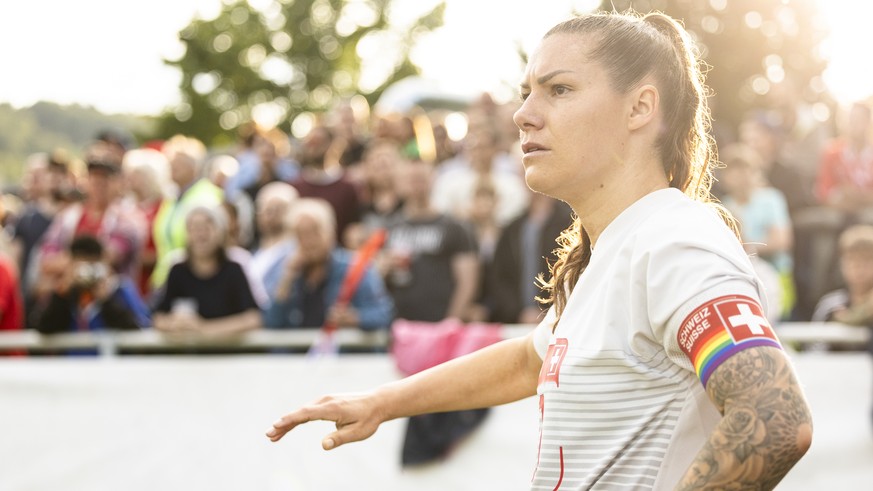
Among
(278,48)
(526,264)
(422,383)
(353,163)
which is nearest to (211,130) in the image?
(278,48)

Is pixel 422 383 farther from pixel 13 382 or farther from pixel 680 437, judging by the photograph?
pixel 13 382

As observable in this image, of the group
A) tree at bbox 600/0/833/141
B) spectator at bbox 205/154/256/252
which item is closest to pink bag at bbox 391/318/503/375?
spectator at bbox 205/154/256/252

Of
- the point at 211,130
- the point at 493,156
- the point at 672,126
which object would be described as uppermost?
the point at 672,126

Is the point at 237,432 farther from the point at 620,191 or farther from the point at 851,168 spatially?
the point at 851,168

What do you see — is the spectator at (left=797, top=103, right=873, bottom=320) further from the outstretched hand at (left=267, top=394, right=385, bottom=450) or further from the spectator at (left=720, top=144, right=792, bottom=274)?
the outstretched hand at (left=267, top=394, right=385, bottom=450)

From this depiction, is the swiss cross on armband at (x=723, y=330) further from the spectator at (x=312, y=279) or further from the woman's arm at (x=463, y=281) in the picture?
the woman's arm at (x=463, y=281)

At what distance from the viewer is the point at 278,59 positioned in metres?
47.1

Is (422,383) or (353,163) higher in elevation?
(422,383)

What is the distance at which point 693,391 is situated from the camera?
89.9 inches

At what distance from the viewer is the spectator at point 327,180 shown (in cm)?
892

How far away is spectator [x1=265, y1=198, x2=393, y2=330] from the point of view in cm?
720

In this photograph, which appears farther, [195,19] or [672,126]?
[195,19]

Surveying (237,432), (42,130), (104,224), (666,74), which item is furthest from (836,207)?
(42,130)

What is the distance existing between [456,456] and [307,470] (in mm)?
842
